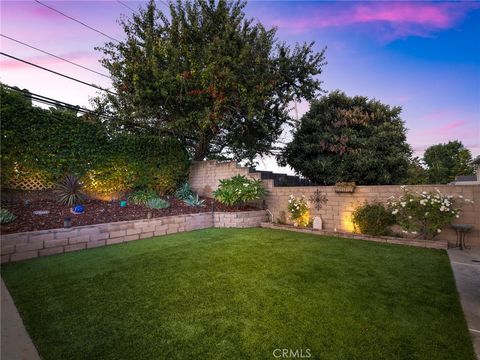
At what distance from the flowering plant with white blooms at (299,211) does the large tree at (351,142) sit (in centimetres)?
270

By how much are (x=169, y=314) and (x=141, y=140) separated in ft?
28.6

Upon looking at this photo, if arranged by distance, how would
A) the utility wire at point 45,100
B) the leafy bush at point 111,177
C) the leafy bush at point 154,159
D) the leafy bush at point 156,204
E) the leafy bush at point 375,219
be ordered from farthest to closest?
the leafy bush at point 154,159, the leafy bush at point 111,177, the leafy bush at point 156,204, the utility wire at point 45,100, the leafy bush at point 375,219

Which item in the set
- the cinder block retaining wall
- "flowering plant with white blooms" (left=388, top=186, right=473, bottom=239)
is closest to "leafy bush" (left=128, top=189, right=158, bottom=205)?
the cinder block retaining wall

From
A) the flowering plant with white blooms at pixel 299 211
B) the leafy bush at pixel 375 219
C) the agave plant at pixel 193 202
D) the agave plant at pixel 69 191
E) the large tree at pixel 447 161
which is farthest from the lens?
the large tree at pixel 447 161

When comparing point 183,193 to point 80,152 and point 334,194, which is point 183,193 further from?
point 334,194

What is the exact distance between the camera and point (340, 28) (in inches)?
340

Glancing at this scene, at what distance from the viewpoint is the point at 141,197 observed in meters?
8.86

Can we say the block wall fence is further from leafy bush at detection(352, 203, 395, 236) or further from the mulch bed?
the mulch bed

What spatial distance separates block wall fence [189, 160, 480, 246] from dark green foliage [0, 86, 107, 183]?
4.64m

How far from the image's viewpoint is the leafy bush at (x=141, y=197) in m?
8.69

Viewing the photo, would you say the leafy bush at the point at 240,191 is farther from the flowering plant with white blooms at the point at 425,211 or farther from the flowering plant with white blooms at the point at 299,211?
the flowering plant with white blooms at the point at 425,211
